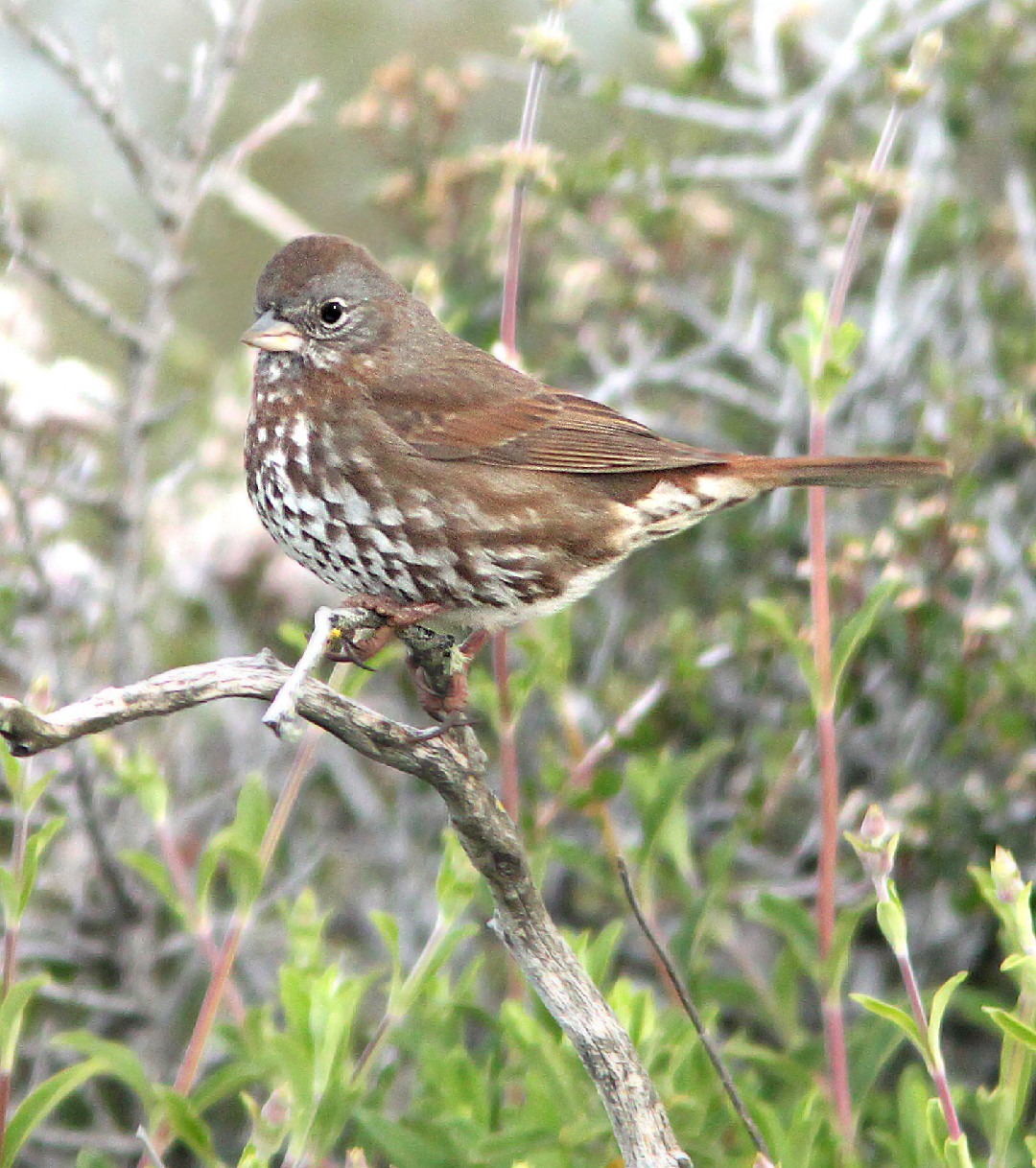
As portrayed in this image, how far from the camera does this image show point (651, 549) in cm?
561

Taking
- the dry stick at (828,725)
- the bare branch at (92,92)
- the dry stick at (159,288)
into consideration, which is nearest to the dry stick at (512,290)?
the dry stick at (828,725)

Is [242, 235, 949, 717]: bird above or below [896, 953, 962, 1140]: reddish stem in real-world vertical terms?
above

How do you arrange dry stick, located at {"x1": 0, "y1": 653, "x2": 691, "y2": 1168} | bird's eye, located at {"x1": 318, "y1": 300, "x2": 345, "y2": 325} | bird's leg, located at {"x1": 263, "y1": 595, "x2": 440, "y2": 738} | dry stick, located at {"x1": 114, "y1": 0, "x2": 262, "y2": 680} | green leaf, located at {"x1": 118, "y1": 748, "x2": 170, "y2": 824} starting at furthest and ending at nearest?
1. dry stick, located at {"x1": 114, "y1": 0, "x2": 262, "y2": 680}
2. bird's eye, located at {"x1": 318, "y1": 300, "x2": 345, "y2": 325}
3. green leaf, located at {"x1": 118, "y1": 748, "x2": 170, "y2": 824}
4. dry stick, located at {"x1": 0, "y1": 653, "x2": 691, "y2": 1168}
5. bird's leg, located at {"x1": 263, "y1": 595, "x2": 440, "y2": 738}

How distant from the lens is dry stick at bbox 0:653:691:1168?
7.60 ft

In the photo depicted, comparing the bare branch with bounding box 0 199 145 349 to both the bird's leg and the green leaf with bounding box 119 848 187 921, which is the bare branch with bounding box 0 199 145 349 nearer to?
the bird's leg

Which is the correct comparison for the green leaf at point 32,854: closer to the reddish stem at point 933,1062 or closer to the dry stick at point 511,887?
the dry stick at point 511,887

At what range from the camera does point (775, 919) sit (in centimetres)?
334

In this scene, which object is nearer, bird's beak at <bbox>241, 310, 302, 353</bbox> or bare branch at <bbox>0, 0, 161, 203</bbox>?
bird's beak at <bbox>241, 310, 302, 353</bbox>

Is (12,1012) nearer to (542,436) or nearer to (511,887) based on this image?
(511,887)

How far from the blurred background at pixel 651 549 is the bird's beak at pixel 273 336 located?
0.35 meters

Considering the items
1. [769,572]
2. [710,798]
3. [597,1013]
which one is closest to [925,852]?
[710,798]

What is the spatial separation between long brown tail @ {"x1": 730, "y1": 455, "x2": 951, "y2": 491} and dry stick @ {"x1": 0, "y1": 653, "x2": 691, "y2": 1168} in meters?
1.29

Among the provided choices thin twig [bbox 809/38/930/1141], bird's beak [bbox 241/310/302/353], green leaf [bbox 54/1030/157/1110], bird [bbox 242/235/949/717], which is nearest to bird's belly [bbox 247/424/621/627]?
bird [bbox 242/235/949/717]

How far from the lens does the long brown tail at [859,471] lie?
365 cm
